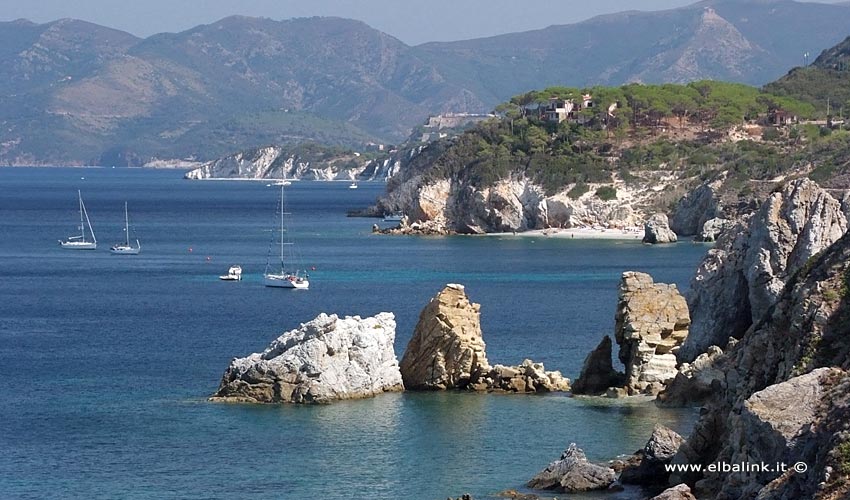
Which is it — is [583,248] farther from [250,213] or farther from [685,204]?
[250,213]

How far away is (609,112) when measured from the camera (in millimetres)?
142250

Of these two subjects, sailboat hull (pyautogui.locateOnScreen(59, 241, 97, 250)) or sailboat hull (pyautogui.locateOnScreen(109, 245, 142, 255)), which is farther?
sailboat hull (pyautogui.locateOnScreen(59, 241, 97, 250))

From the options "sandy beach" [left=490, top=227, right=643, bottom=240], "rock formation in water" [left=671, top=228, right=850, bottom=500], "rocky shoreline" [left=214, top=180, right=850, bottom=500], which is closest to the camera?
"rock formation in water" [left=671, top=228, right=850, bottom=500]

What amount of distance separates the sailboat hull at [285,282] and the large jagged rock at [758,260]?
35733mm

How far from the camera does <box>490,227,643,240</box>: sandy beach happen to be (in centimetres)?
11456

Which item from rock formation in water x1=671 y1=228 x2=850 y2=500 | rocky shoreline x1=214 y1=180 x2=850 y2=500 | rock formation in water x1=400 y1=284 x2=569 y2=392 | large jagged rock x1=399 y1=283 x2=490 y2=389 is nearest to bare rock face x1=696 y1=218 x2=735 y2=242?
rocky shoreline x1=214 y1=180 x2=850 y2=500

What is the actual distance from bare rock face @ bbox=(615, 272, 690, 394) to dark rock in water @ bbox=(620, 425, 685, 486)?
1143 centimetres

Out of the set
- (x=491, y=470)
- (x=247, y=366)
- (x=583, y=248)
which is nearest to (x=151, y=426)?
(x=247, y=366)

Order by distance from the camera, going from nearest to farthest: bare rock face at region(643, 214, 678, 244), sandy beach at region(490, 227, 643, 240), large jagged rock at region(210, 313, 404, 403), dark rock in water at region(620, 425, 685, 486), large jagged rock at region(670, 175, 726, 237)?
dark rock in water at region(620, 425, 685, 486) < large jagged rock at region(210, 313, 404, 403) < bare rock face at region(643, 214, 678, 244) < large jagged rock at region(670, 175, 726, 237) < sandy beach at region(490, 227, 643, 240)

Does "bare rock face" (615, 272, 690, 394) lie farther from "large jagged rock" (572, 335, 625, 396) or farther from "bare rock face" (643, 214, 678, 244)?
"bare rock face" (643, 214, 678, 244)

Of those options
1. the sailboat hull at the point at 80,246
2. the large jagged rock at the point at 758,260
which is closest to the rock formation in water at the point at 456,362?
the large jagged rock at the point at 758,260

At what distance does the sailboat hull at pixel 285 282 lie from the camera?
252ft

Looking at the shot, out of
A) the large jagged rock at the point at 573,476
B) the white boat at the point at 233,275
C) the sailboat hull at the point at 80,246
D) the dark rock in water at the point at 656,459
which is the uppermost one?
the dark rock in water at the point at 656,459

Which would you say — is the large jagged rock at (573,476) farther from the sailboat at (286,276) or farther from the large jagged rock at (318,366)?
the sailboat at (286,276)
